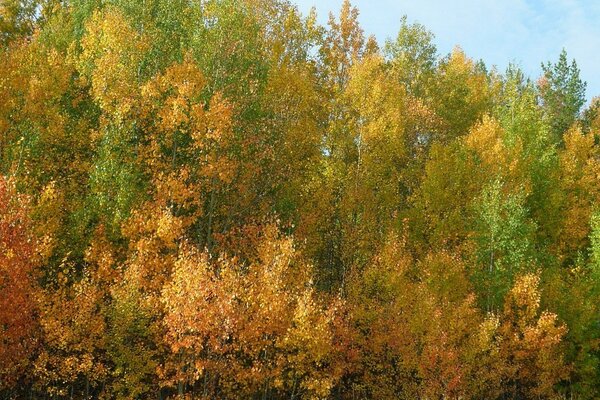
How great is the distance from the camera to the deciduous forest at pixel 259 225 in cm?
2781

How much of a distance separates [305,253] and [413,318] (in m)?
8.50

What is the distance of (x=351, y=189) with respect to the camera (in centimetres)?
4178

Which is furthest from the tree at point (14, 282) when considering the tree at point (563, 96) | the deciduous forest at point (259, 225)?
the tree at point (563, 96)

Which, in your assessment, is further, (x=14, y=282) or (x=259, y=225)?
(x=259, y=225)

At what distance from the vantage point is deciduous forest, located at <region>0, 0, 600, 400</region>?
1095 inches

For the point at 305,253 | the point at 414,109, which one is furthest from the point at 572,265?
the point at 305,253

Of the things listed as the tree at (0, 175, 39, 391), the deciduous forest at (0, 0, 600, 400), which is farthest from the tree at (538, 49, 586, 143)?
the tree at (0, 175, 39, 391)

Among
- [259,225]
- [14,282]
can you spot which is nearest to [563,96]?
[259,225]

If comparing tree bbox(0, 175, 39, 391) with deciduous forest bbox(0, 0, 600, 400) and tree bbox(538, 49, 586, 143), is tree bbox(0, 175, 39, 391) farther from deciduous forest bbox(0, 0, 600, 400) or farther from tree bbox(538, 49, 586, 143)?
tree bbox(538, 49, 586, 143)

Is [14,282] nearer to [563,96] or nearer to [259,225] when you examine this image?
[259,225]

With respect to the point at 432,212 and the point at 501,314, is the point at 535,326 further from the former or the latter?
Result: the point at 432,212

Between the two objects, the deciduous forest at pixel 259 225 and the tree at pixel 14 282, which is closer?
the tree at pixel 14 282

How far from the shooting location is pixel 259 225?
123ft

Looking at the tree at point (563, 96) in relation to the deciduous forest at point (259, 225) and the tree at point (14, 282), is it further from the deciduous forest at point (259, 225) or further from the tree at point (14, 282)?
the tree at point (14, 282)
